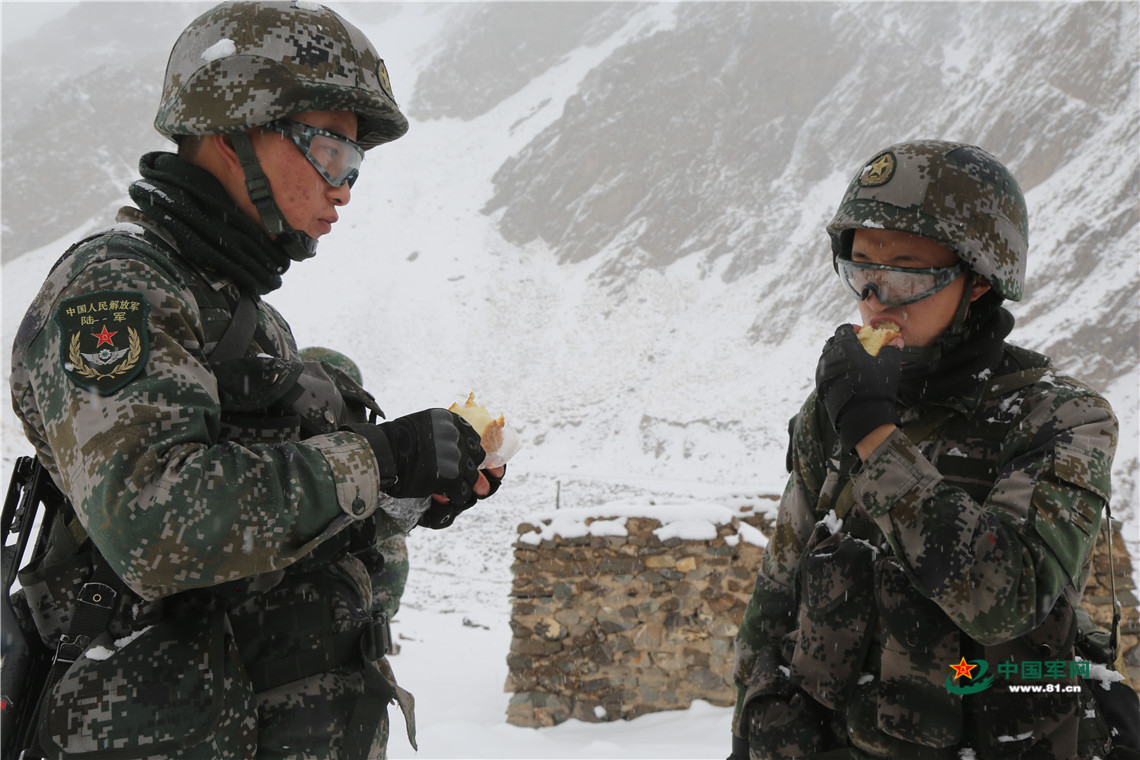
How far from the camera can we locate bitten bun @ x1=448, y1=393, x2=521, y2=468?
1.74m

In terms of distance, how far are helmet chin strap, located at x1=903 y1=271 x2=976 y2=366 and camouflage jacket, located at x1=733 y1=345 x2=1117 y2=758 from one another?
0.12 meters

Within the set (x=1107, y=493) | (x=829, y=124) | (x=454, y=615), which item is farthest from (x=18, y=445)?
(x=829, y=124)

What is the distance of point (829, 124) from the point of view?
131 ft

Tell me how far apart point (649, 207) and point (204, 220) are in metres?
39.3

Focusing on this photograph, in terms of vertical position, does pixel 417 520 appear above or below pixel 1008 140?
below

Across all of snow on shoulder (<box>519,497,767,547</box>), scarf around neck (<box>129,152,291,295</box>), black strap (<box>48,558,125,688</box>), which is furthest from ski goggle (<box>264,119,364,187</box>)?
snow on shoulder (<box>519,497,767,547</box>)

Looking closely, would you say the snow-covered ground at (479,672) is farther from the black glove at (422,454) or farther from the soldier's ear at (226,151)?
the soldier's ear at (226,151)

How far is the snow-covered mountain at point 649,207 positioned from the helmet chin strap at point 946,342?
12.2m

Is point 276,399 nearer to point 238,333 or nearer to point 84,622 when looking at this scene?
point 238,333

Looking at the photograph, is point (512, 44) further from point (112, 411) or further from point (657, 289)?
point (112, 411)

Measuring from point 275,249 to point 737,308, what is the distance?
30.2 meters

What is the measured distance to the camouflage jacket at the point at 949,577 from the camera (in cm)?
166

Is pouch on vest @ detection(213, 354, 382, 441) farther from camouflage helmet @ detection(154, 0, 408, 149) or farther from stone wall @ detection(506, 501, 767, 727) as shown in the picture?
stone wall @ detection(506, 501, 767, 727)

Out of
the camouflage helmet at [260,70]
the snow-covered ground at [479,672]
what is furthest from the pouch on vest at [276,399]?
the snow-covered ground at [479,672]
